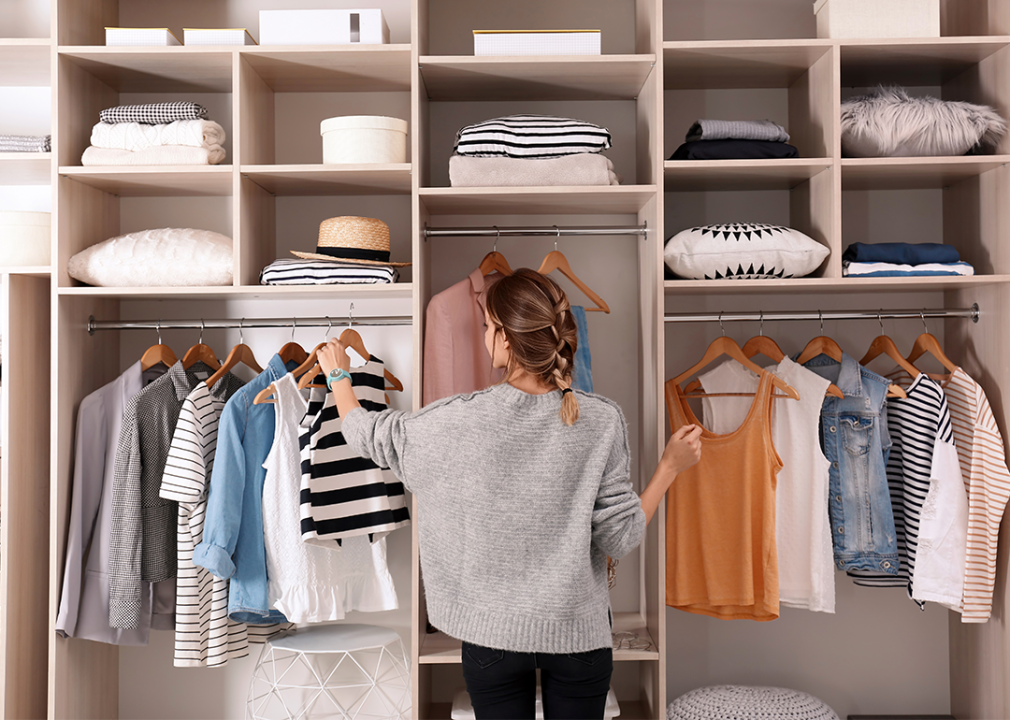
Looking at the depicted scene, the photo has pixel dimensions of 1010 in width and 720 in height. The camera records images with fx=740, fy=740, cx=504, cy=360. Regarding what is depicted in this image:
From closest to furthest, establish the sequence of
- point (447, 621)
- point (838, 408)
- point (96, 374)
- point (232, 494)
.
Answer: point (447, 621) < point (232, 494) < point (838, 408) < point (96, 374)

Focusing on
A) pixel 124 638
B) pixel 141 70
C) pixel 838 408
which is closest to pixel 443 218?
pixel 141 70

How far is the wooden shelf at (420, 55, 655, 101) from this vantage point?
7.02ft

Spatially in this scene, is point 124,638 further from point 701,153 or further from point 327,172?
point 701,153

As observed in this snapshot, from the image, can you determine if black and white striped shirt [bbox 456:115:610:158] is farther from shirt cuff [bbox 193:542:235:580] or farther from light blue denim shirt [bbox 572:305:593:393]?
shirt cuff [bbox 193:542:235:580]

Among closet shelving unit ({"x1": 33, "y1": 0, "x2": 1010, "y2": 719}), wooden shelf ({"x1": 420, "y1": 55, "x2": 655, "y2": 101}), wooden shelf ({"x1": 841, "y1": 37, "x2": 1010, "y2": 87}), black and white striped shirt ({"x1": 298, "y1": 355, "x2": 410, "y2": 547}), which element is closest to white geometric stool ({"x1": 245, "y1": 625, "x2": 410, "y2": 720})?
closet shelving unit ({"x1": 33, "y1": 0, "x2": 1010, "y2": 719})

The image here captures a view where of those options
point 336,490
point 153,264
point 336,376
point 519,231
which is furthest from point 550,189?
point 153,264

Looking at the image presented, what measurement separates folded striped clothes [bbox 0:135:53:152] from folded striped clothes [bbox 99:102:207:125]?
0.72ft

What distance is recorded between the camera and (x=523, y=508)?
4.94 feet

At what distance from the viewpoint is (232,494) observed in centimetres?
210

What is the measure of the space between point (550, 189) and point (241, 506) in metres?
1.27

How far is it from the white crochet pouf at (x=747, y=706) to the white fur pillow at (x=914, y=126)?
5.49 feet

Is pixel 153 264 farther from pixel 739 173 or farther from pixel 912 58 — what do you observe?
pixel 912 58

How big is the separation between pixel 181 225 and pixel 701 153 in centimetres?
177

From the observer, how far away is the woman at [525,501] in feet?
4.94
